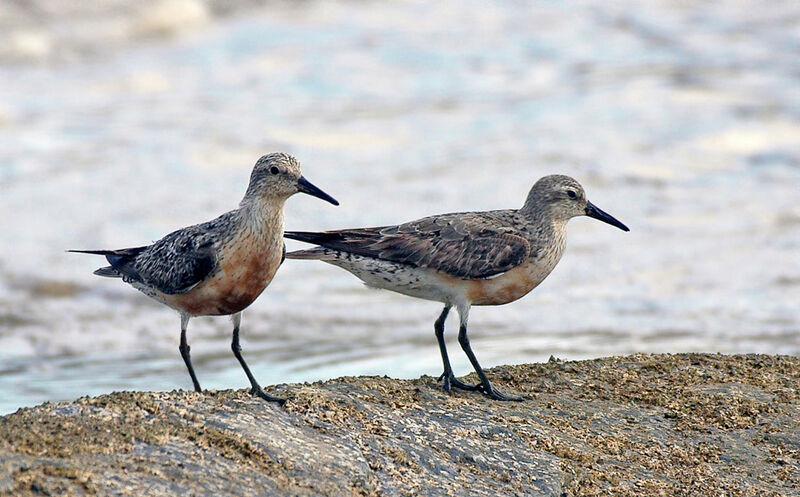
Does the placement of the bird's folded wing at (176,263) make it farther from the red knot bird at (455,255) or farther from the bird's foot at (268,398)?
the bird's foot at (268,398)

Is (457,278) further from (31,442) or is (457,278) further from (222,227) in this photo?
(31,442)

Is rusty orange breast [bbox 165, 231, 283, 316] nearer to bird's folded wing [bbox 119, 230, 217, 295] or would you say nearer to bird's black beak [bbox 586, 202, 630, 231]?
bird's folded wing [bbox 119, 230, 217, 295]

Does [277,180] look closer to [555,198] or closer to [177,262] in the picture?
[177,262]

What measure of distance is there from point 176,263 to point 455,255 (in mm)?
1825

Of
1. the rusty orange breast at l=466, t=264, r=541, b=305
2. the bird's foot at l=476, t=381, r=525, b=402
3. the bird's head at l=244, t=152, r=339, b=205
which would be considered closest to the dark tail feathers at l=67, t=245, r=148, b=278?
the bird's head at l=244, t=152, r=339, b=205

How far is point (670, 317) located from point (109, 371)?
6.52 m

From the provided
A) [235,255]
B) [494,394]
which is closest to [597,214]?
[494,394]

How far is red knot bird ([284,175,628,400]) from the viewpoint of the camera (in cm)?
726

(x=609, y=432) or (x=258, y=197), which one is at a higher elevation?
(x=258, y=197)

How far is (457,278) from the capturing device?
23.8 feet

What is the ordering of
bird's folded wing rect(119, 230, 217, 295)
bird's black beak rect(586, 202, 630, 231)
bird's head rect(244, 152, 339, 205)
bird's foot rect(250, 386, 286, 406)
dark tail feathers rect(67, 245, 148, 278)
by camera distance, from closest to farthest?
bird's foot rect(250, 386, 286, 406) < bird's folded wing rect(119, 230, 217, 295) < bird's head rect(244, 152, 339, 205) < dark tail feathers rect(67, 245, 148, 278) < bird's black beak rect(586, 202, 630, 231)

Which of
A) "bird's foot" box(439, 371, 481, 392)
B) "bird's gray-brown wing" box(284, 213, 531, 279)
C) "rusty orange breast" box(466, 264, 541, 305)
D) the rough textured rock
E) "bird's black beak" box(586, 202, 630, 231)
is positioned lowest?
the rough textured rock

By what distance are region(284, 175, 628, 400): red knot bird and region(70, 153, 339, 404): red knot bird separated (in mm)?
544

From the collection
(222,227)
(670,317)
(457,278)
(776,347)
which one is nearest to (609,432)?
(457,278)
